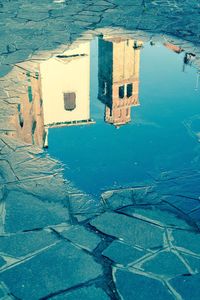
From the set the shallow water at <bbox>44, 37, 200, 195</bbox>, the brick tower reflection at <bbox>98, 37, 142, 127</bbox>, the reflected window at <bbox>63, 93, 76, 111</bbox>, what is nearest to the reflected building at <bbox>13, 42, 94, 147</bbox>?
the reflected window at <bbox>63, 93, 76, 111</bbox>

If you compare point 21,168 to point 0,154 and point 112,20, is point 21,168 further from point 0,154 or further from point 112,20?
point 112,20

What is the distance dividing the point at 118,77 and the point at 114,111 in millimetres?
1949

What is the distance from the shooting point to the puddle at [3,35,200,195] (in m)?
5.15

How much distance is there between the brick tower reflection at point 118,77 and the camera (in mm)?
6334

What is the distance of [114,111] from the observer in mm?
6031

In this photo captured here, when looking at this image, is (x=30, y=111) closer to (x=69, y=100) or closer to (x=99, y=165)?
(x=69, y=100)

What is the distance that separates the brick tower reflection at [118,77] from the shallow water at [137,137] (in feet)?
0.18

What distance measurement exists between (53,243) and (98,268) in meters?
0.57

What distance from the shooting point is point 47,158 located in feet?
17.5

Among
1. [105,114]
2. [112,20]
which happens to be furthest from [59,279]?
[112,20]

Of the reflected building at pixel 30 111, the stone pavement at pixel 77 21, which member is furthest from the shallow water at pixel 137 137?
the stone pavement at pixel 77 21

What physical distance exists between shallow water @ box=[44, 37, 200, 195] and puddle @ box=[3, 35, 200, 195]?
0.01 m

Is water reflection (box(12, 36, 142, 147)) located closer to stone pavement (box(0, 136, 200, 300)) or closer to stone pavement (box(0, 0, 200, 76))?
stone pavement (box(0, 0, 200, 76))

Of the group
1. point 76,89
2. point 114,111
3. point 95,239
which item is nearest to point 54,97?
point 76,89
